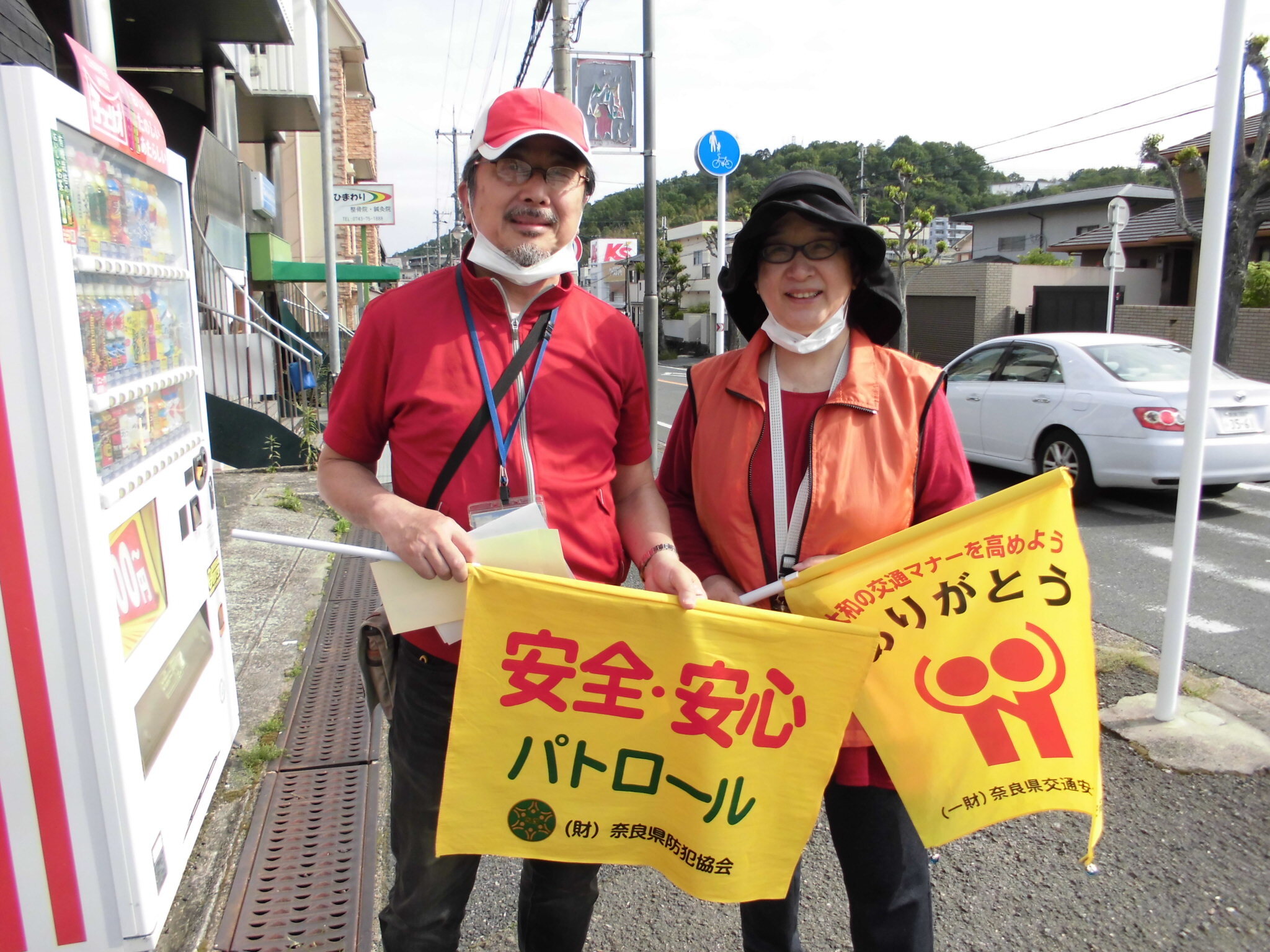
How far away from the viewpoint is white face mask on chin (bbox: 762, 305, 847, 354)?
2002mm

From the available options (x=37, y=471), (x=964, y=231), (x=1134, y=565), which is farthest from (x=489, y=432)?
(x=964, y=231)

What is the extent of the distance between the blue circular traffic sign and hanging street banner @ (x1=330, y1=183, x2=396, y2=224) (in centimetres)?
561

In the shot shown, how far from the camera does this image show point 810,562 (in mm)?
1920

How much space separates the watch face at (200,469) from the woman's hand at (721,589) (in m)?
1.93

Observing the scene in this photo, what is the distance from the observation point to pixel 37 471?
Result: 1.94m

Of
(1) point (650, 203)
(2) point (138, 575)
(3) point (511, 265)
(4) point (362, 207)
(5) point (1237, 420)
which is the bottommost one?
(5) point (1237, 420)

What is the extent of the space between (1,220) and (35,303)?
0.18 meters

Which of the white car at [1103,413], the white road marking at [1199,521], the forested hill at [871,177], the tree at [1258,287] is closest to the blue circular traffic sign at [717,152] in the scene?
the white car at [1103,413]

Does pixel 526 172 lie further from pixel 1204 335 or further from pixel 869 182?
pixel 869 182

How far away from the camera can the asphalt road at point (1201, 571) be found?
4668mm

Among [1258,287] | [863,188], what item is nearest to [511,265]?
[1258,287]

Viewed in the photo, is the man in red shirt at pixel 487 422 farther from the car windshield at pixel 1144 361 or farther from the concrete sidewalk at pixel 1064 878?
the car windshield at pixel 1144 361

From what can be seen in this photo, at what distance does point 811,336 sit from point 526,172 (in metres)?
0.73

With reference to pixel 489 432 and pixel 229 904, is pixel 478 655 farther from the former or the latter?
pixel 229 904
